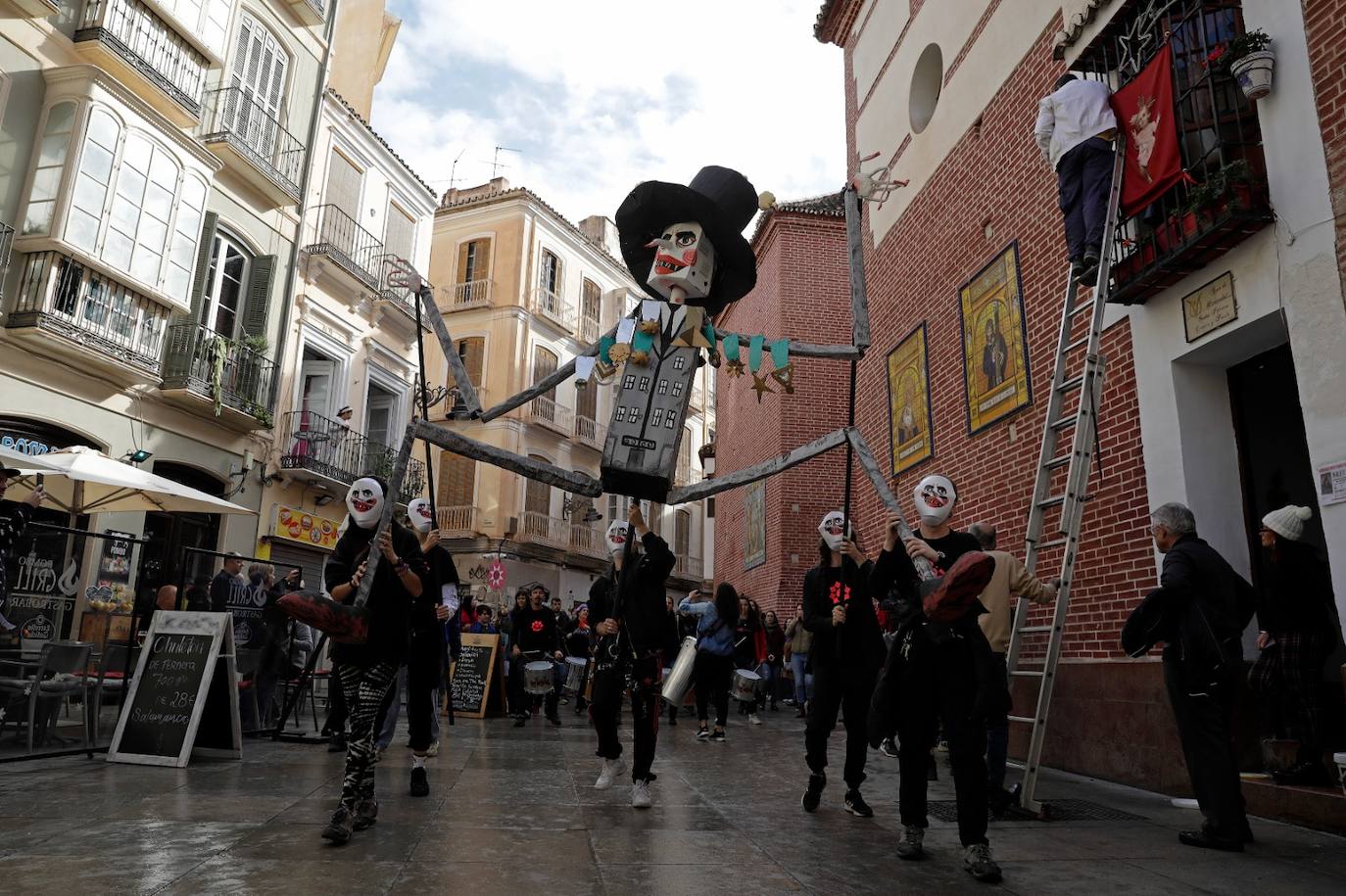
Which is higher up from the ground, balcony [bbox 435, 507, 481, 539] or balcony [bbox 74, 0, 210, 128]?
balcony [bbox 74, 0, 210, 128]

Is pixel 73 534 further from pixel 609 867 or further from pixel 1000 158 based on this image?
pixel 1000 158

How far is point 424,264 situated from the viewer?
22.8 m

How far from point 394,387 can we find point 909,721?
1866 cm

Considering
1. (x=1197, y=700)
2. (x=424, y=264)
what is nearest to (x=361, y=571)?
(x=1197, y=700)

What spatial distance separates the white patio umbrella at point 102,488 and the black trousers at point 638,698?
6.27 metres

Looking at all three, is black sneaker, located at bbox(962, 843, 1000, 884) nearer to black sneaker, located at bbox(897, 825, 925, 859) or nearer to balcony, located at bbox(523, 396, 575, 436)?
black sneaker, located at bbox(897, 825, 925, 859)

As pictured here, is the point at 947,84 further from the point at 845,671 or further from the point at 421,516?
the point at 421,516

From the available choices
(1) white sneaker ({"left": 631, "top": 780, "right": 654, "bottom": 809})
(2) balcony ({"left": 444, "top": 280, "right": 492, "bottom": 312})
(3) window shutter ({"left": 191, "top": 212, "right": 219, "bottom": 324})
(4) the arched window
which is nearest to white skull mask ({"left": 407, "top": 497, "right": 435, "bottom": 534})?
(1) white sneaker ({"left": 631, "top": 780, "right": 654, "bottom": 809})

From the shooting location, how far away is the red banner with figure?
6164 millimetres

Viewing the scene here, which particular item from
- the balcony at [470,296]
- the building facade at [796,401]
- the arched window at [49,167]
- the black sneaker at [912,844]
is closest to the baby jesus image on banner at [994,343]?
the black sneaker at [912,844]

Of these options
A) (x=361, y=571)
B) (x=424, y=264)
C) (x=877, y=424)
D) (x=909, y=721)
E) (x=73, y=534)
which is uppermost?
(x=424, y=264)

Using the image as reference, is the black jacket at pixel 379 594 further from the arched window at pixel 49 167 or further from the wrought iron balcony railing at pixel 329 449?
the wrought iron balcony railing at pixel 329 449

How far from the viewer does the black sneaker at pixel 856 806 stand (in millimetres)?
5266

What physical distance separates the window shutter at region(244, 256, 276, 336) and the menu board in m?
7.70
